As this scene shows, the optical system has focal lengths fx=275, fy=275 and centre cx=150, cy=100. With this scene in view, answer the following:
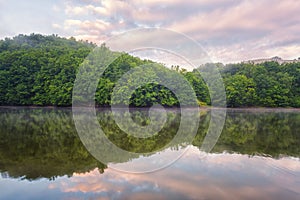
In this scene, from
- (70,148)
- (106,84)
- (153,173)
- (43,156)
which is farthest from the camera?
(106,84)

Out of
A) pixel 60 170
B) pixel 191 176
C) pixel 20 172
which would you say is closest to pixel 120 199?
pixel 191 176

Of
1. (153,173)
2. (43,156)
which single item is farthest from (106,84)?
(153,173)

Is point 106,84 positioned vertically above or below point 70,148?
above

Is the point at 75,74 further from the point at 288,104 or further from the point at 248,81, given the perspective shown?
the point at 288,104

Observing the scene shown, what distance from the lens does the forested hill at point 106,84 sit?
1513 inches

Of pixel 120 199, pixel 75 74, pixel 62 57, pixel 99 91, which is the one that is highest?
pixel 62 57

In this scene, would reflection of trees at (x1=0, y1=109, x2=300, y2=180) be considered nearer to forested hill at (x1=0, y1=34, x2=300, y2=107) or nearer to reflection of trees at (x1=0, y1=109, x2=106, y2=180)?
reflection of trees at (x1=0, y1=109, x2=106, y2=180)

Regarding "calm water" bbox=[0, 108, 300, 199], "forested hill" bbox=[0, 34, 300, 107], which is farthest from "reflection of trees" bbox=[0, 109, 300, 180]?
"forested hill" bbox=[0, 34, 300, 107]

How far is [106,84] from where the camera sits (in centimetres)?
3791

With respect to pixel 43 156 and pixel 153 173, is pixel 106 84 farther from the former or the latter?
pixel 153 173

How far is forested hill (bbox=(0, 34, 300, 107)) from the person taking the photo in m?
38.4

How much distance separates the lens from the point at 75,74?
3969 cm

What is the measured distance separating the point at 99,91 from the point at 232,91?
20292 millimetres

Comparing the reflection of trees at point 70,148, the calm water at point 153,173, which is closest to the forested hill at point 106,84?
the reflection of trees at point 70,148
